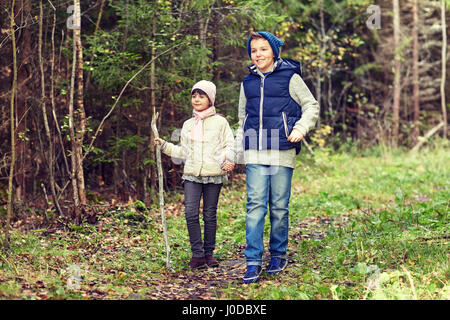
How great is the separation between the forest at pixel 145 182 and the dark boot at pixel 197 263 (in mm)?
143

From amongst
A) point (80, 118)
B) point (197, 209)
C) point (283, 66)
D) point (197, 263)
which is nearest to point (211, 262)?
point (197, 263)

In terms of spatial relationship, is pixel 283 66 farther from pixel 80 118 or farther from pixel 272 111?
pixel 80 118

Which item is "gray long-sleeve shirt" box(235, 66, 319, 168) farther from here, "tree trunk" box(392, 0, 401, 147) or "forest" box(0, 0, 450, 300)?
"tree trunk" box(392, 0, 401, 147)

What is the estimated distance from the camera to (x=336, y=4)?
1647cm

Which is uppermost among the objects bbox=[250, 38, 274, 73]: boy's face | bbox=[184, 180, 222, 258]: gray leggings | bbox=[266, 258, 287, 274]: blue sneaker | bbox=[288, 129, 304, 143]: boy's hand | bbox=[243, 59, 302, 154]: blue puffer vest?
bbox=[250, 38, 274, 73]: boy's face

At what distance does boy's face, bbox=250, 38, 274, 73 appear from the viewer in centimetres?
496

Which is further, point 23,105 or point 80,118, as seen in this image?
point 23,105

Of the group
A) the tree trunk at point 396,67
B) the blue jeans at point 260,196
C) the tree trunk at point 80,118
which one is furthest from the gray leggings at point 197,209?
the tree trunk at point 396,67

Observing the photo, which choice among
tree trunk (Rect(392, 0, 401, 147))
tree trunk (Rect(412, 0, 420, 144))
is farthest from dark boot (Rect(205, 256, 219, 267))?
tree trunk (Rect(412, 0, 420, 144))

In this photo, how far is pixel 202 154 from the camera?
5367 millimetres

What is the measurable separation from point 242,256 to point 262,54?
2.41 metres

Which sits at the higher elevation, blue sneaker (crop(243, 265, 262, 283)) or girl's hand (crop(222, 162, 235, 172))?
girl's hand (crop(222, 162, 235, 172))

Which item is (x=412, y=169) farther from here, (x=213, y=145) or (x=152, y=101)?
(x=213, y=145)

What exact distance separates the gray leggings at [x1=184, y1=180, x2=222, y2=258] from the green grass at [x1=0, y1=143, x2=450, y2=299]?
30cm
